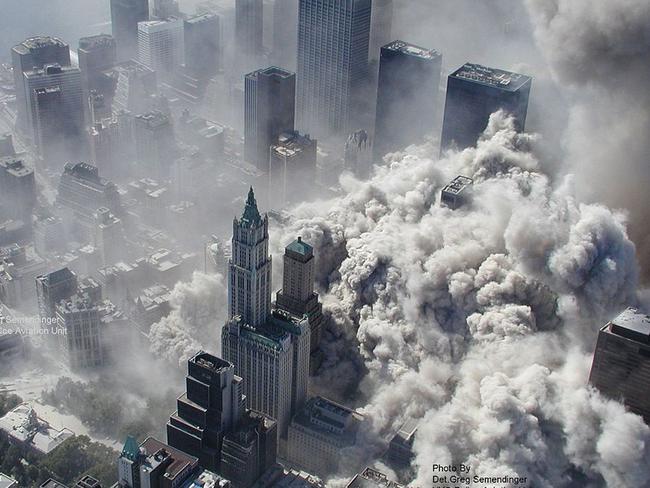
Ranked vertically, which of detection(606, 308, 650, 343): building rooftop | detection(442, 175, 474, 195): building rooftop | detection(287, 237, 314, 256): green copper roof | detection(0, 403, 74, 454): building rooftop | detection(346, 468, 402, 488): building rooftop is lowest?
detection(0, 403, 74, 454): building rooftop

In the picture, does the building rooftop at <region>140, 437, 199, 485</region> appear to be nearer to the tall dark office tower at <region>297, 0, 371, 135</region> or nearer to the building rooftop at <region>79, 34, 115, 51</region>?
the tall dark office tower at <region>297, 0, 371, 135</region>

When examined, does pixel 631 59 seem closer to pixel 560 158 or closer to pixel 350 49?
pixel 560 158

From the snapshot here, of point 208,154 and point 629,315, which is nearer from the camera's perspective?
point 629,315

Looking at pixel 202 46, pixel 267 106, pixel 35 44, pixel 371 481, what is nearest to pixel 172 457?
pixel 371 481


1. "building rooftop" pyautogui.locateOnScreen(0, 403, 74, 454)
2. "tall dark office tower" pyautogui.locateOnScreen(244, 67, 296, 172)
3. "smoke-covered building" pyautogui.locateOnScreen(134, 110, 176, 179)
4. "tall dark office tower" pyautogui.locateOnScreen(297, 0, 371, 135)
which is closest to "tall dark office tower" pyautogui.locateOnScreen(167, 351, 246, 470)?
"building rooftop" pyautogui.locateOnScreen(0, 403, 74, 454)

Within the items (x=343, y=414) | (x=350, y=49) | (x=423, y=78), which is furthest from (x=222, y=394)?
(x=350, y=49)

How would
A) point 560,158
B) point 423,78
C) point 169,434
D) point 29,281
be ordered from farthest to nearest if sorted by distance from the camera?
point 423,78
point 29,281
point 560,158
point 169,434
